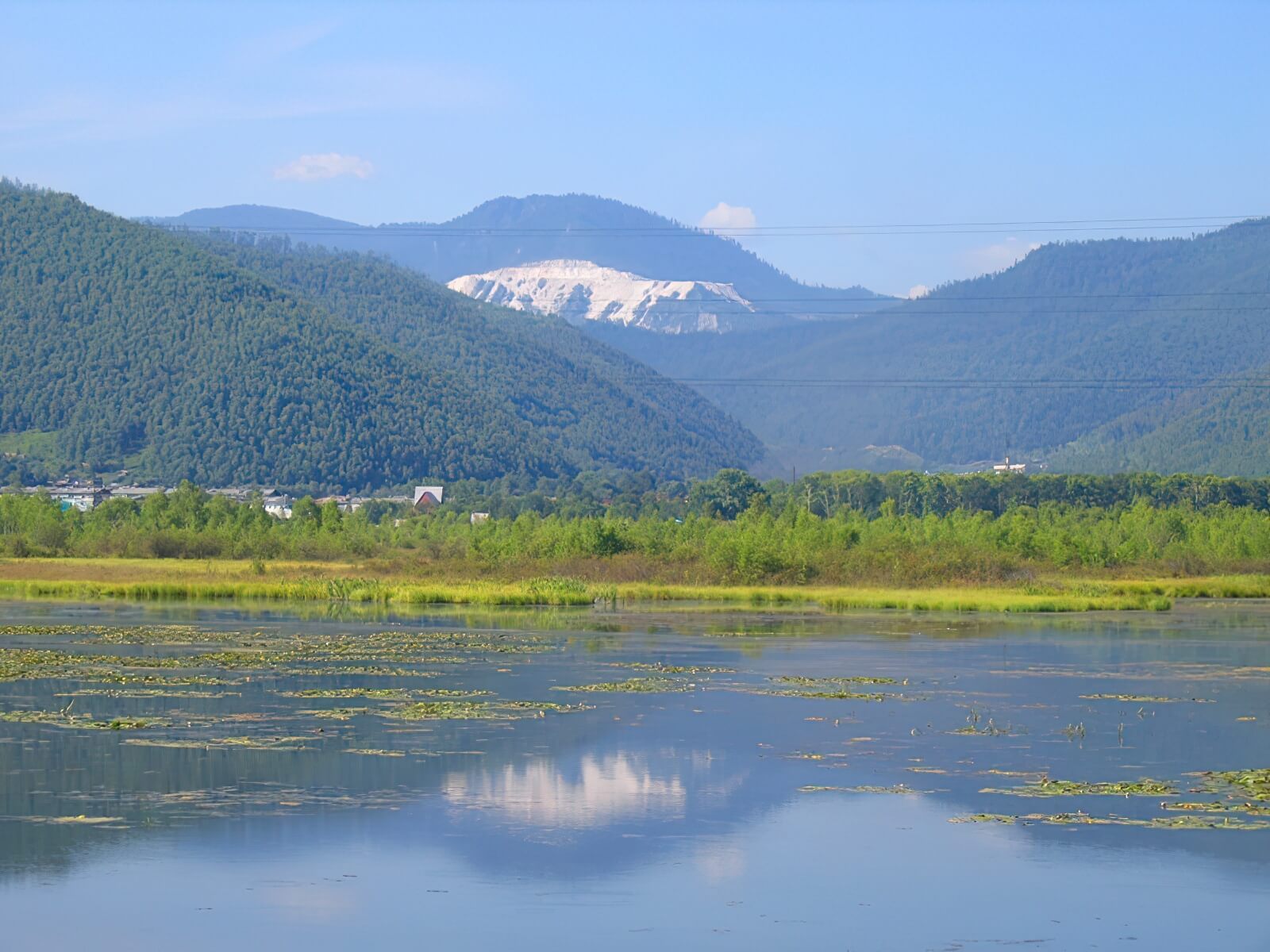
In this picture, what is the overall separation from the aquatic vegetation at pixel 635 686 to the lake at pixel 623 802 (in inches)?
5.1

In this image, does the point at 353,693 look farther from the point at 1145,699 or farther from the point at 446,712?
the point at 1145,699

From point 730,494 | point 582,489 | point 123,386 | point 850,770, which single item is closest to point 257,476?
point 123,386

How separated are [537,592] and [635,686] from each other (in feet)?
91.1

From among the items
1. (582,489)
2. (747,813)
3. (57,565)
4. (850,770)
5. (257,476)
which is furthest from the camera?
(582,489)

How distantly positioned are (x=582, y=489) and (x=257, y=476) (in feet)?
116

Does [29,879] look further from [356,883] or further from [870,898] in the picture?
[870,898]

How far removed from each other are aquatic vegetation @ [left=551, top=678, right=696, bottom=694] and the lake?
0.13 meters

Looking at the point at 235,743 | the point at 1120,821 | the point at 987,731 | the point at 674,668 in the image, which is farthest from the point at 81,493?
the point at 1120,821

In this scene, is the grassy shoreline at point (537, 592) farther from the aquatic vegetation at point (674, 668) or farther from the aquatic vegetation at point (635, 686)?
the aquatic vegetation at point (635, 686)

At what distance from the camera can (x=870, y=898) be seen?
17.3 meters

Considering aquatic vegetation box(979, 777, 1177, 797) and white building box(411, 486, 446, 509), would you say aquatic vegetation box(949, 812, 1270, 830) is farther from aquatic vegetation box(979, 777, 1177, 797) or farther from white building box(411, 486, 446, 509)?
white building box(411, 486, 446, 509)

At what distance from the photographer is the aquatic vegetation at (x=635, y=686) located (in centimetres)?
3259

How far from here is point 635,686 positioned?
33219 millimetres

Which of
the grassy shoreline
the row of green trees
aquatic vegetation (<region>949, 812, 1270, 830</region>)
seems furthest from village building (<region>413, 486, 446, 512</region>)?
aquatic vegetation (<region>949, 812, 1270, 830</region>)
